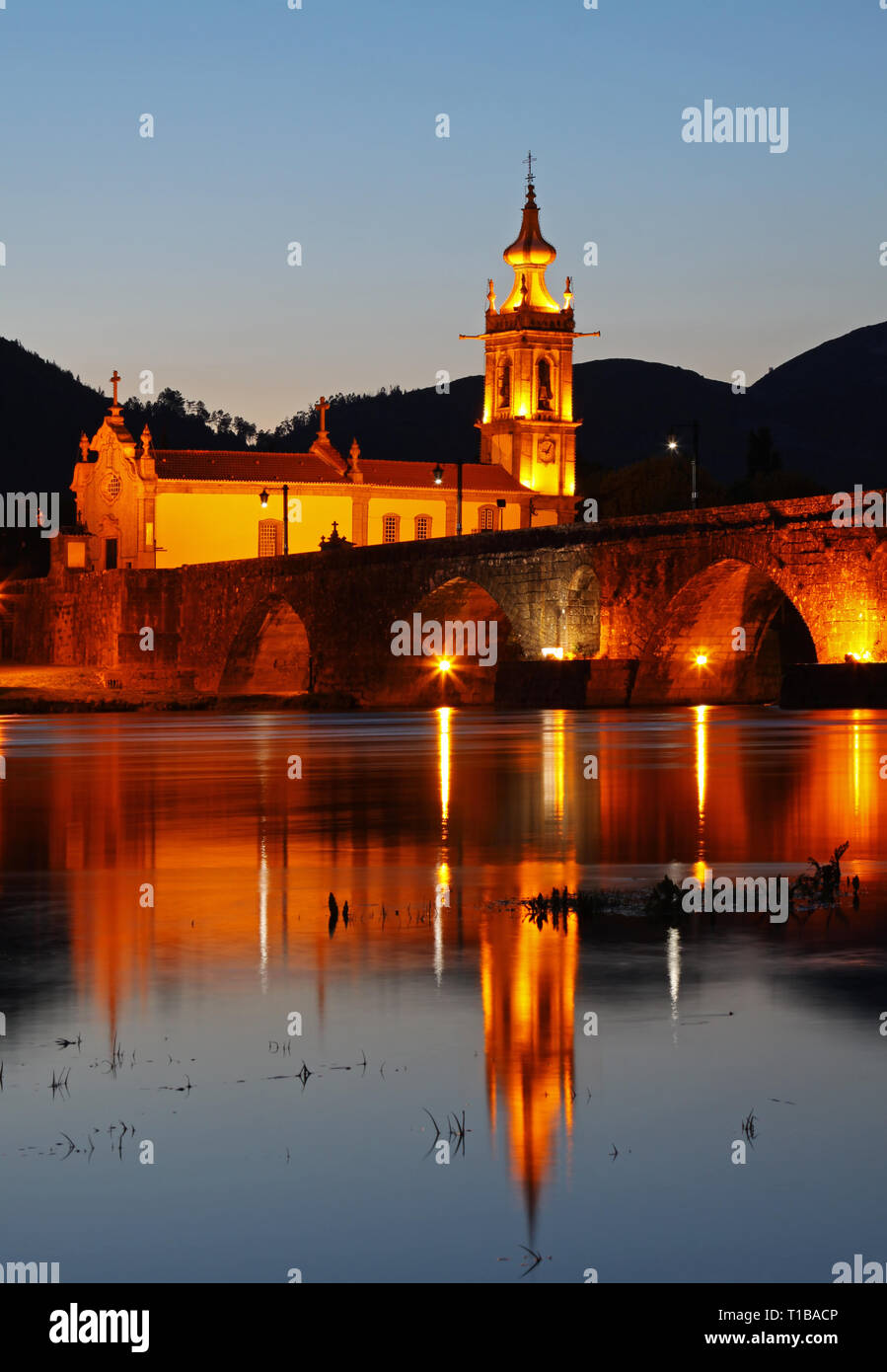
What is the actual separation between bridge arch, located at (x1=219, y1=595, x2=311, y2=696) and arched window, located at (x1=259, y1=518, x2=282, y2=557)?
1998 centimetres

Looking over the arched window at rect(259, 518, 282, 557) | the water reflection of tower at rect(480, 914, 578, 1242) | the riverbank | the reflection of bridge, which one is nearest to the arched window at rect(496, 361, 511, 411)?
the arched window at rect(259, 518, 282, 557)

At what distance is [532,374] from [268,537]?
22.7 meters

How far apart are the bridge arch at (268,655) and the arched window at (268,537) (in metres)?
20.0

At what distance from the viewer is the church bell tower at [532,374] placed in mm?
107688

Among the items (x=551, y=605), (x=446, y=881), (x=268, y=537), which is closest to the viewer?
(x=446, y=881)

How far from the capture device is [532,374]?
10919cm

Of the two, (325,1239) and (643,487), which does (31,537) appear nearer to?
(643,487)

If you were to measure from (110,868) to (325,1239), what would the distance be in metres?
7.44

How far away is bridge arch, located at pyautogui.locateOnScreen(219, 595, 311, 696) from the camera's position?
71000 millimetres

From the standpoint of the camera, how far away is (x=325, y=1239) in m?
4.57

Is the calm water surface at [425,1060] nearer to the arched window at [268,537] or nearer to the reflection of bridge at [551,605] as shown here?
the reflection of bridge at [551,605]

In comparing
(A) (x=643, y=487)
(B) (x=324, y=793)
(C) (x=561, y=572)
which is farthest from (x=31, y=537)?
(B) (x=324, y=793)

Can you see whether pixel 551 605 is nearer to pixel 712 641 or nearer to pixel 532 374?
pixel 712 641

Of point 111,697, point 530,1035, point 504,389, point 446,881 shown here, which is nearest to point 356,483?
point 504,389
